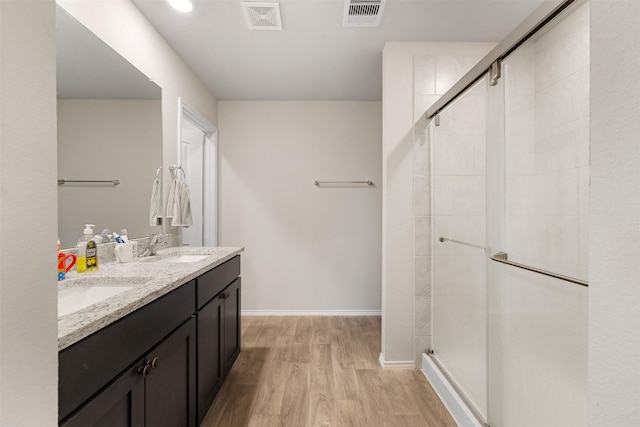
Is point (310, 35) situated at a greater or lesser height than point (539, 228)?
greater

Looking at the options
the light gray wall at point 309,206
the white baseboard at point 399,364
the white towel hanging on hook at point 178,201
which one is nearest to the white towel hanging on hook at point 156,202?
the white towel hanging on hook at point 178,201

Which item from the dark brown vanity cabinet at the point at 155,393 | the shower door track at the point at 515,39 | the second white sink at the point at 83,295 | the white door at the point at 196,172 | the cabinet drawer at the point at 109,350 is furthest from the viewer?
the white door at the point at 196,172

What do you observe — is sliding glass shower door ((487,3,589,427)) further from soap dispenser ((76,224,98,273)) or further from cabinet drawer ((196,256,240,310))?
soap dispenser ((76,224,98,273))

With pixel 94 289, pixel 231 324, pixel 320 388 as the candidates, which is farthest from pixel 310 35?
pixel 320 388

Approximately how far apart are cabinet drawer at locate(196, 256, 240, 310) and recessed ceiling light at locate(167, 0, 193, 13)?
1.55 meters

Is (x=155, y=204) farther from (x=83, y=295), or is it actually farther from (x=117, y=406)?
(x=117, y=406)

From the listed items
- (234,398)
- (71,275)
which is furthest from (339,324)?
(71,275)

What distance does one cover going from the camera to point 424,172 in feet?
7.26

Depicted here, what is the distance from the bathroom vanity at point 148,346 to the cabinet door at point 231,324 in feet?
0.04

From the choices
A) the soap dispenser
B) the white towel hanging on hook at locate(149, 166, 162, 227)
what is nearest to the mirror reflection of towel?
the white towel hanging on hook at locate(149, 166, 162, 227)

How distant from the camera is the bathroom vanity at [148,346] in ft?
2.47

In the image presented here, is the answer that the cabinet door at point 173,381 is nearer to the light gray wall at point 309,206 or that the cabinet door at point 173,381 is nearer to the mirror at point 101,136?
the mirror at point 101,136

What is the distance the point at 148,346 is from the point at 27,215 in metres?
0.80

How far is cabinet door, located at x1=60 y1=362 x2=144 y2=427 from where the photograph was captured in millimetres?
759
